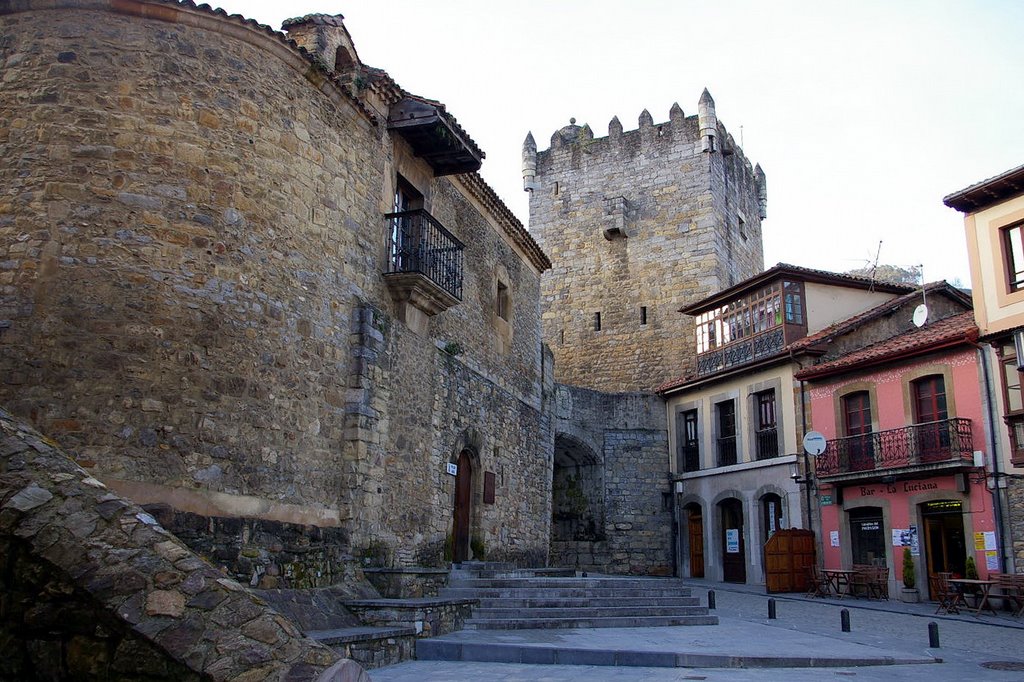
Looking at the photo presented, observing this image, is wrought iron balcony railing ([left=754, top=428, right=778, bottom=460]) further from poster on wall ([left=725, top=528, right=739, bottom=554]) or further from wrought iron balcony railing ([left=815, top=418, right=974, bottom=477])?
poster on wall ([left=725, top=528, right=739, bottom=554])

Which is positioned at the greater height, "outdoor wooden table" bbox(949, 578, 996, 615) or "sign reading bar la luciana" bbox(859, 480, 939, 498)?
"sign reading bar la luciana" bbox(859, 480, 939, 498)

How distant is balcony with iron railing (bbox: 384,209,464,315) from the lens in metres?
13.4

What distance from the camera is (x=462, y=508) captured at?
1627cm

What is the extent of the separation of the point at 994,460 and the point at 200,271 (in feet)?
51.5

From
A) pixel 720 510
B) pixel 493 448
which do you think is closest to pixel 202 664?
pixel 493 448

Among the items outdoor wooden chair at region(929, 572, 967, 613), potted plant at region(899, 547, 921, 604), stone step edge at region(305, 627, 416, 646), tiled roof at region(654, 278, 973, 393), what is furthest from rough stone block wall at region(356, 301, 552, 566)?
outdoor wooden chair at region(929, 572, 967, 613)

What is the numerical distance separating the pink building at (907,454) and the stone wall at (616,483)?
5749 millimetres

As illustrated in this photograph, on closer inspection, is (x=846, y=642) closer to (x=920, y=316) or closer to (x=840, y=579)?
(x=840, y=579)

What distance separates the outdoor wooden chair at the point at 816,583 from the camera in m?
19.6

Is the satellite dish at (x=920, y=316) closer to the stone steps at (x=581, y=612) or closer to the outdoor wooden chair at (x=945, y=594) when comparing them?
the outdoor wooden chair at (x=945, y=594)

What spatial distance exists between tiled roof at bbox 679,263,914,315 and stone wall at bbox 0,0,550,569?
1454cm

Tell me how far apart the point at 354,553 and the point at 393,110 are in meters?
6.68

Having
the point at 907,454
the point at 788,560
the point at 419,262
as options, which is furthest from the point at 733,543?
the point at 419,262

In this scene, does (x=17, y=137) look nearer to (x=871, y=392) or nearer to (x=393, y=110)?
(x=393, y=110)
